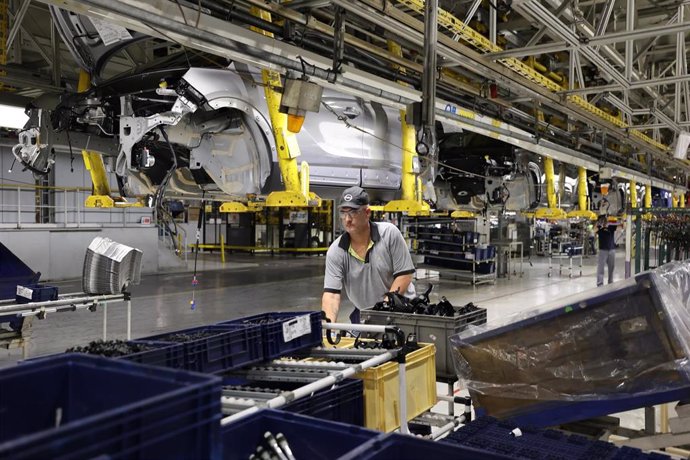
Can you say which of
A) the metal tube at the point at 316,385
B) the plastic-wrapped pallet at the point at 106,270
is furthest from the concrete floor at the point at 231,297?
the metal tube at the point at 316,385

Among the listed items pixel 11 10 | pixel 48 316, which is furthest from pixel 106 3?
pixel 48 316

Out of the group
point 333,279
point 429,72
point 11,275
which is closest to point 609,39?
point 429,72

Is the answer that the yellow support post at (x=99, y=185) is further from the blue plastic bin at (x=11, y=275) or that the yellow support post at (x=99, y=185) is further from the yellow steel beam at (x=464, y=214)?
the yellow steel beam at (x=464, y=214)

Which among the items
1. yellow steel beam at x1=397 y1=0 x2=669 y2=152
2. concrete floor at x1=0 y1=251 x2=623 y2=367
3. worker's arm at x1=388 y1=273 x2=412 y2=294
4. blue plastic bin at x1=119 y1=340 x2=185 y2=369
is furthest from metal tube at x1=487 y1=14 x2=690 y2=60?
blue plastic bin at x1=119 y1=340 x2=185 y2=369

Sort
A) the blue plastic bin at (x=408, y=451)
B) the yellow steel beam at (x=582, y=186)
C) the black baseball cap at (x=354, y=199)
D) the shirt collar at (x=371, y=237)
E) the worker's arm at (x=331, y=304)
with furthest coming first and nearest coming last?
the yellow steel beam at (x=582, y=186) → the shirt collar at (x=371, y=237) → the black baseball cap at (x=354, y=199) → the worker's arm at (x=331, y=304) → the blue plastic bin at (x=408, y=451)

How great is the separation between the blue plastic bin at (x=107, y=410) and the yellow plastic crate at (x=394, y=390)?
1133 mm

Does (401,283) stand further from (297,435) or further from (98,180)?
(98,180)

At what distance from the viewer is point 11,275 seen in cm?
590

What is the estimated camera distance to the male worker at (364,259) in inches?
Answer: 148

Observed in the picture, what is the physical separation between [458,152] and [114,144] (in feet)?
18.8

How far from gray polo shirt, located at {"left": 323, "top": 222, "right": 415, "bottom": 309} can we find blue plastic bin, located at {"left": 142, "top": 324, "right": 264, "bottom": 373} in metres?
1.48

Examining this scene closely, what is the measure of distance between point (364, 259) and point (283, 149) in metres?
1.98

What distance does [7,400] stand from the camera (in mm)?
1214

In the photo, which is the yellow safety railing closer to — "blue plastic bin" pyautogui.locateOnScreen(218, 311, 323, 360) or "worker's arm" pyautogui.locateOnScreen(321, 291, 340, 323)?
"worker's arm" pyautogui.locateOnScreen(321, 291, 340, 323)
